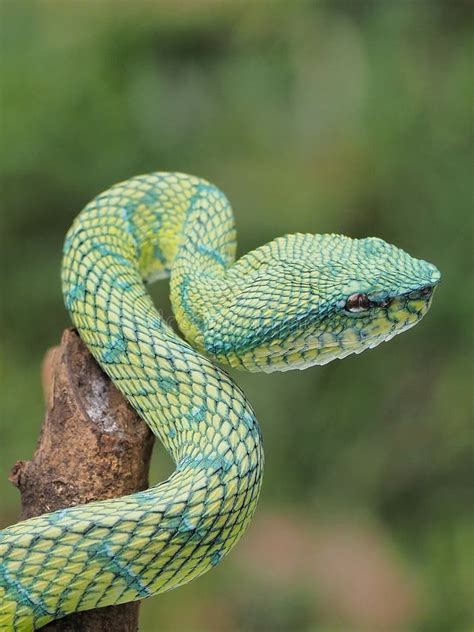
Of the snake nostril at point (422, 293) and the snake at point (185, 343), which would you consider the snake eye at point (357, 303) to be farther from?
the snake nostril at point (422, 293)

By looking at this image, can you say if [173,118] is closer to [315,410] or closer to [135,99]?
[135,99]

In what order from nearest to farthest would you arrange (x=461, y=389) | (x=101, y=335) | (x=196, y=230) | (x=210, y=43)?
(x=101, y=335)
(x=196, y=230)
(x=461, y=389)
(x=210, y=43)

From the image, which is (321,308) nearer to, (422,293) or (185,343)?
(422,293)

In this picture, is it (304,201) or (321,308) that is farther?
(304,201)

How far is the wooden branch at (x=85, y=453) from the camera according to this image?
221cm

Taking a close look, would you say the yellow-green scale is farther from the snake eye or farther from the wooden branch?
the snake eye

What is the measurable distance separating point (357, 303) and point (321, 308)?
0.10m

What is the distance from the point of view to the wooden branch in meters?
2.21

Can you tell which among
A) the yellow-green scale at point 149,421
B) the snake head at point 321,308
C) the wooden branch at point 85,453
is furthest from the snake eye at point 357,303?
the wooden branch at point 85,453

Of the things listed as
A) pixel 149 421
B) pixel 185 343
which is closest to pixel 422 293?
pixel 185 343

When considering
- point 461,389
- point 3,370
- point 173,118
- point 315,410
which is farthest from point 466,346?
point 3,370

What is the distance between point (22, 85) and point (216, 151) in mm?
1207

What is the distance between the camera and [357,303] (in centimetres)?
225

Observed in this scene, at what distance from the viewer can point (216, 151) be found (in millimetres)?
5164
